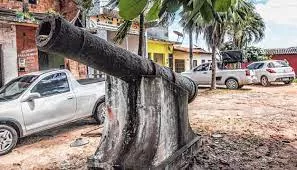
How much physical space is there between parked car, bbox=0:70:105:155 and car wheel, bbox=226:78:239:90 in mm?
11565

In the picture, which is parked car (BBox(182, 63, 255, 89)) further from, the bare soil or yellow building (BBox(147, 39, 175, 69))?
the bare soil

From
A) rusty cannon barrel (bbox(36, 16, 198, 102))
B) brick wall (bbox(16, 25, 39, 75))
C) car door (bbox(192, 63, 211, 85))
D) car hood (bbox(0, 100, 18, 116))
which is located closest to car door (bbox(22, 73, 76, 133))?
car hood (bbox(0, 100, 18, 116))

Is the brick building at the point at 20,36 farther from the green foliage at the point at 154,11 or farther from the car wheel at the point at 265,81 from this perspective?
the car wheel at the point at 265,81

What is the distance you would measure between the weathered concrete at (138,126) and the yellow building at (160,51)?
20180 mm

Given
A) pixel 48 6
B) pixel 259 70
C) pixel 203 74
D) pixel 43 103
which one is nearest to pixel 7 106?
pixel 43 103

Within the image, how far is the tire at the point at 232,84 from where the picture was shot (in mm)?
→ 19641

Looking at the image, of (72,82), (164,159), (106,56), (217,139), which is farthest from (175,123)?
(72,82)

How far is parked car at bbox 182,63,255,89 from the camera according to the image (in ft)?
63.6

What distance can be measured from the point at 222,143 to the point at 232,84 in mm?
13211

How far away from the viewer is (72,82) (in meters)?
9.06

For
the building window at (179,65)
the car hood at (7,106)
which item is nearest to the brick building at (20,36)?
the car hood at (7,106)

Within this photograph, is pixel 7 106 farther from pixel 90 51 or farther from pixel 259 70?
pixel 259 70

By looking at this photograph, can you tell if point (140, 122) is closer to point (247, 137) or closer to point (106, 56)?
point (106, 56)

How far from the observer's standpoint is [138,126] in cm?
475
